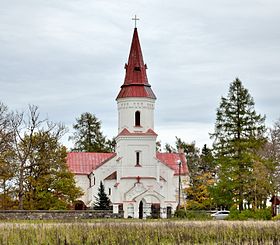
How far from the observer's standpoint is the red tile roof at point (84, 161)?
92.5 metres

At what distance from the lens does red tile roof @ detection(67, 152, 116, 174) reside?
303 feet

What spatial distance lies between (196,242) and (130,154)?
176 feet

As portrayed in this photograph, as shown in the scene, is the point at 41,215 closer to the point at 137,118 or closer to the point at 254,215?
the point at 254,215

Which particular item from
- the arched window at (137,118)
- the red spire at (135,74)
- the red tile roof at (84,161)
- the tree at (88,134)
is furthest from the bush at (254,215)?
the tree at (88,134)

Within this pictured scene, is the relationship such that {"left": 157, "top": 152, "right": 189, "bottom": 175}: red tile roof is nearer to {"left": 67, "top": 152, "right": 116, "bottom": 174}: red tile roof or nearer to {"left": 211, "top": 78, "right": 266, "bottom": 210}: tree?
{"left": 67, "top": 152, "right": 116, "bottom": 174}: red tile roof

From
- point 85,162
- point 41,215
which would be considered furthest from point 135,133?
point 41,215

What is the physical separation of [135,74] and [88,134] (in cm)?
3218

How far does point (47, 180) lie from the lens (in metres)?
64.8

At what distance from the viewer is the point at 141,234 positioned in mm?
30750

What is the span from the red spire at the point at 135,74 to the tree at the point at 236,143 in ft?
58.1

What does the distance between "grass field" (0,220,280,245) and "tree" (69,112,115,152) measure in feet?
256

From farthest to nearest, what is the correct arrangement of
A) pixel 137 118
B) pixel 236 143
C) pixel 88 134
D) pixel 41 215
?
pixel 88 134 → pixel 137 118 → pixel 236 143 → pixel 41 215

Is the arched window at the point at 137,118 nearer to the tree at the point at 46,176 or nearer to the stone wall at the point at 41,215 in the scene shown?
the tree at the point at 46,176

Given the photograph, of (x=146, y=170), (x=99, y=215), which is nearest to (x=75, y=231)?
(x=99, y=215)
